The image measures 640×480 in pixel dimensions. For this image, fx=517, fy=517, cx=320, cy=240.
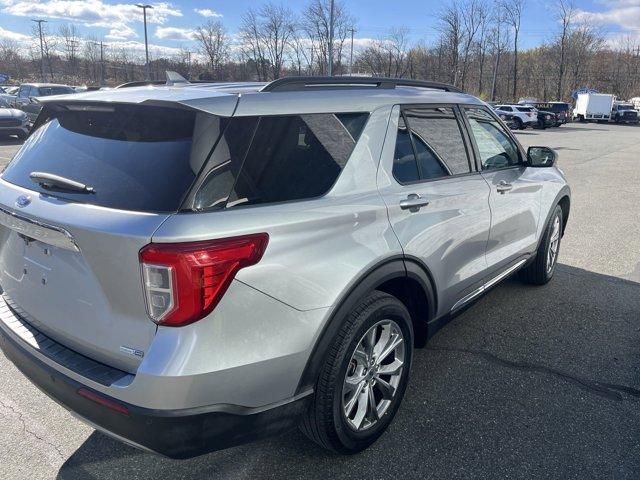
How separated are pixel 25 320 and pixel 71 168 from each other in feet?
2.56

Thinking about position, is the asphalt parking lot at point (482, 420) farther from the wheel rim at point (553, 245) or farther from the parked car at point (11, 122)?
the parked car at point (11, 122)

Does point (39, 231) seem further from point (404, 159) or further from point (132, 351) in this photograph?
point (404, 159)

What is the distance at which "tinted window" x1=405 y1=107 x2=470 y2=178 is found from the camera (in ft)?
10.1

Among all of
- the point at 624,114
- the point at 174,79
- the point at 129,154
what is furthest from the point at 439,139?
the point at 624,114

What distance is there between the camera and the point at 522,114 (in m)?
34.4

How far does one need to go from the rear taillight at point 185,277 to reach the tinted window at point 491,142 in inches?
Answer: 95.7

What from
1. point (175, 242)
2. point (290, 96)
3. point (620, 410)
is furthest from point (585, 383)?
point (175, 242)

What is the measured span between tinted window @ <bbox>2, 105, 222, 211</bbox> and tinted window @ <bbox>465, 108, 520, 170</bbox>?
2.28 m

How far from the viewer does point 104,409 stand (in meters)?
2.00

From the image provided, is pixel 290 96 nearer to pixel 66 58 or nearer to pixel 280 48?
pixel 280 48

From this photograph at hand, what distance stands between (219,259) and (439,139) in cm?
193

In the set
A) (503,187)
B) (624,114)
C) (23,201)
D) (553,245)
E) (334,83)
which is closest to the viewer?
(23,201)

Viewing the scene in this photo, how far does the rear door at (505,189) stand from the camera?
3719mm

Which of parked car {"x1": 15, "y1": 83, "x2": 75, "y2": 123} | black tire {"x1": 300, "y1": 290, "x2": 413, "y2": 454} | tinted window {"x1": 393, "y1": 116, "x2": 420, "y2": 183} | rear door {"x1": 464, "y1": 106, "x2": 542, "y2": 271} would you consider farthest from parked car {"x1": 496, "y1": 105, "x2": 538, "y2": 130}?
black tire {"x1": 300, "y1": 290, "x2": 413, "y2": 454}
